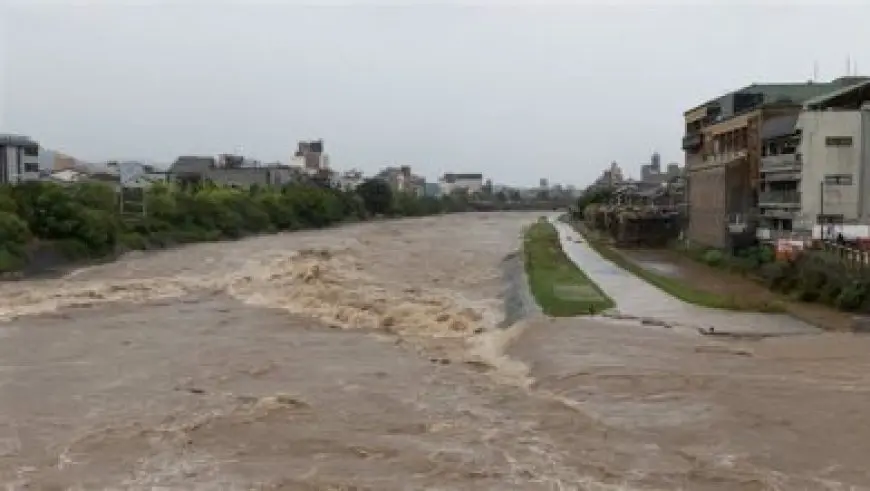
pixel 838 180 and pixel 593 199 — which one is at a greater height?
pixel 593 199

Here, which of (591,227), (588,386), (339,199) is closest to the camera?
(588,386)

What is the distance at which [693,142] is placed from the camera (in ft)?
151

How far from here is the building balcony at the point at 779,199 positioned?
88.3ft

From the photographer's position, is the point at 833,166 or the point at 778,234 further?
the point at 778,234

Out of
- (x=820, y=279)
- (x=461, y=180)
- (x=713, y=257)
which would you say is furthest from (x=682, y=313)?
(x=461, y=180)

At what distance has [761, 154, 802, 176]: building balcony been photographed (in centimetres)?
2722

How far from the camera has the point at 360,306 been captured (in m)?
18.9

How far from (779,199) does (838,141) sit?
318cm

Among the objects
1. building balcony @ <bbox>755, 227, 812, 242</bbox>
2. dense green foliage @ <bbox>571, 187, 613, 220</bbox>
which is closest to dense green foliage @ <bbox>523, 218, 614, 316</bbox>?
building balcony @ <bbox>755, 227, 812, 242</bbox>

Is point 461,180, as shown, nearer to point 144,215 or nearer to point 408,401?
point 144,215

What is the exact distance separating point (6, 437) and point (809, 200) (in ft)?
75.1

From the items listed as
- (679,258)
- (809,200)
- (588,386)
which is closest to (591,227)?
(679,258)

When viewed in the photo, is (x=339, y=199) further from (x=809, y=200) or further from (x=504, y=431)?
(x=504, y=431)

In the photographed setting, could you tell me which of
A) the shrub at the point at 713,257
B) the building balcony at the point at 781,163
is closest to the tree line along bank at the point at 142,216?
the shrub at the point at 713,257
